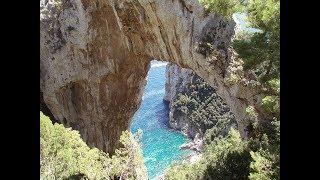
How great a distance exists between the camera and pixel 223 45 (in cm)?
1278

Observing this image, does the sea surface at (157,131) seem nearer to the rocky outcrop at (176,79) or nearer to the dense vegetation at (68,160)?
the rocky outcrop at (176,79)

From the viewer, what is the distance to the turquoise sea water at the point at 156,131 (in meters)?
41.3

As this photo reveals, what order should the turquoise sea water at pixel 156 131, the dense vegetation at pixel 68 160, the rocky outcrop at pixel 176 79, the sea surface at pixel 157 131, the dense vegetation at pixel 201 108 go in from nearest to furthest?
the dense vegetation at pixel 68 160
the dense vegetation at pixel 201 108
the sea surface at pixel 157 131
the turquoise sea water at pixel 156 131
the rocky outcrop at pixel 176 79

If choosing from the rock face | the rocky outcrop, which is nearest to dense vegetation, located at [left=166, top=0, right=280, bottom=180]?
the rock face

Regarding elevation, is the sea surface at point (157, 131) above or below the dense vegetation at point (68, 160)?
below

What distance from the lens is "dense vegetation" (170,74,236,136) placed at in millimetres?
39797

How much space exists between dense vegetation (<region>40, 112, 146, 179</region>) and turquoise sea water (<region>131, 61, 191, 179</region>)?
61.4ft

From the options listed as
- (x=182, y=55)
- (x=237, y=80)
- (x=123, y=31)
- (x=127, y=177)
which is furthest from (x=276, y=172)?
(x=123, y=31)

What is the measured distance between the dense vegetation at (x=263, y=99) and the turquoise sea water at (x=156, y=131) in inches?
893

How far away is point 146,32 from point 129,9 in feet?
3.80

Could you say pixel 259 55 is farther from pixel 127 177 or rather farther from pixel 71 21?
pixel 71 21

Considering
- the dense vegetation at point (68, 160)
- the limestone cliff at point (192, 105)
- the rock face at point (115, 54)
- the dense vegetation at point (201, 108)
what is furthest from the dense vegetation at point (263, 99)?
the limestone cliff at point (192, 105)

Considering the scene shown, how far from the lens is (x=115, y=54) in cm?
1883

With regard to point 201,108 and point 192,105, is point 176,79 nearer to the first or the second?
point 192,105
